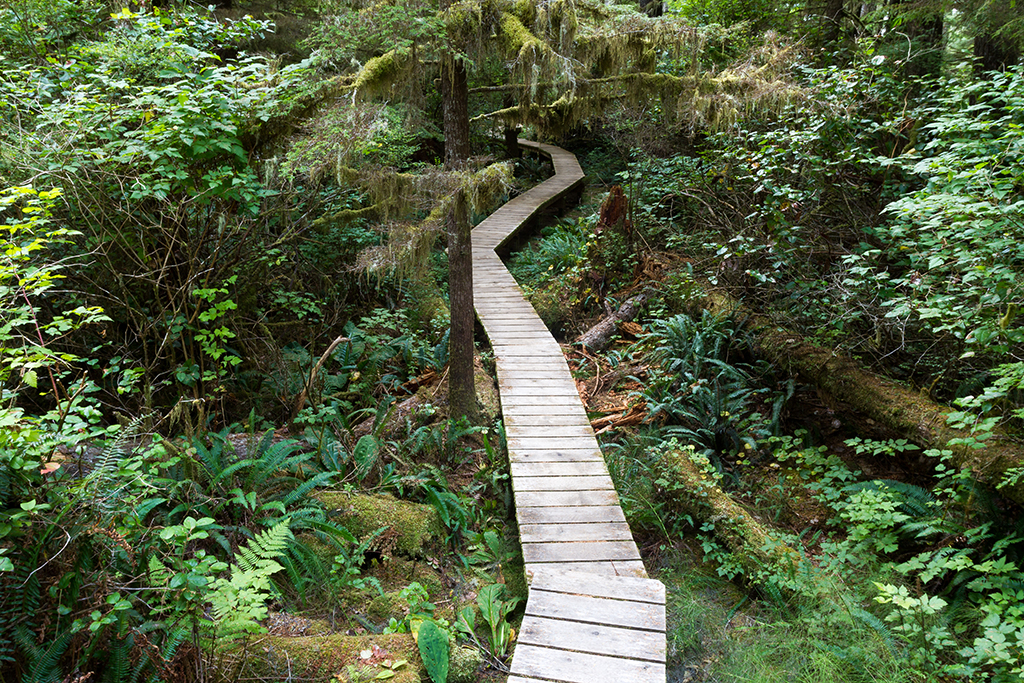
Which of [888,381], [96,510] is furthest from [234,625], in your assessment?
[888,381]

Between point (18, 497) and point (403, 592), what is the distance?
2.68 metres

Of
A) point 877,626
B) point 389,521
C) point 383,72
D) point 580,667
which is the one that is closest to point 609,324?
point 389,521

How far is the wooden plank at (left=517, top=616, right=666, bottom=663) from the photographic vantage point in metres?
3.71

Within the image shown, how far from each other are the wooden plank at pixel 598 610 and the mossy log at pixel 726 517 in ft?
4.07

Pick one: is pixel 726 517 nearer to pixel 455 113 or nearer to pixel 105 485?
pixel 455 113

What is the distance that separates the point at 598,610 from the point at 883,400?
3710mm

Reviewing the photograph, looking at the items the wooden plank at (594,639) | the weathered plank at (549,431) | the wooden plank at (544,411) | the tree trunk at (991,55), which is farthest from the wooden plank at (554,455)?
the tree trunk at (991,55)

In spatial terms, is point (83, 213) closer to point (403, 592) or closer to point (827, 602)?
point (403, 592)

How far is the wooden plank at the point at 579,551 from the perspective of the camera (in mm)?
4648

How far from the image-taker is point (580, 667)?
3.58 m

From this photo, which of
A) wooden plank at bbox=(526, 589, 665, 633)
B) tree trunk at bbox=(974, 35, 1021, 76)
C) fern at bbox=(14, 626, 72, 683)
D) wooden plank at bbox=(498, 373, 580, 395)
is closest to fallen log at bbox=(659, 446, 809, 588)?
wooden plank at bbox=(526, 589, 665, 633)

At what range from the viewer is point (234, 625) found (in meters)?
3.09

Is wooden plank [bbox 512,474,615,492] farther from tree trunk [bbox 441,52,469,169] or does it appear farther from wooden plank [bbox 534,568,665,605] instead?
tree trunk [bbox 441,52,469,169]

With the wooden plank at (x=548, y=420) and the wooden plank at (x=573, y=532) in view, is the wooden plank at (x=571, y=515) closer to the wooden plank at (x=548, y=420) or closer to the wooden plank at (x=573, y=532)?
the wooden plank at (x=573, y=532)
